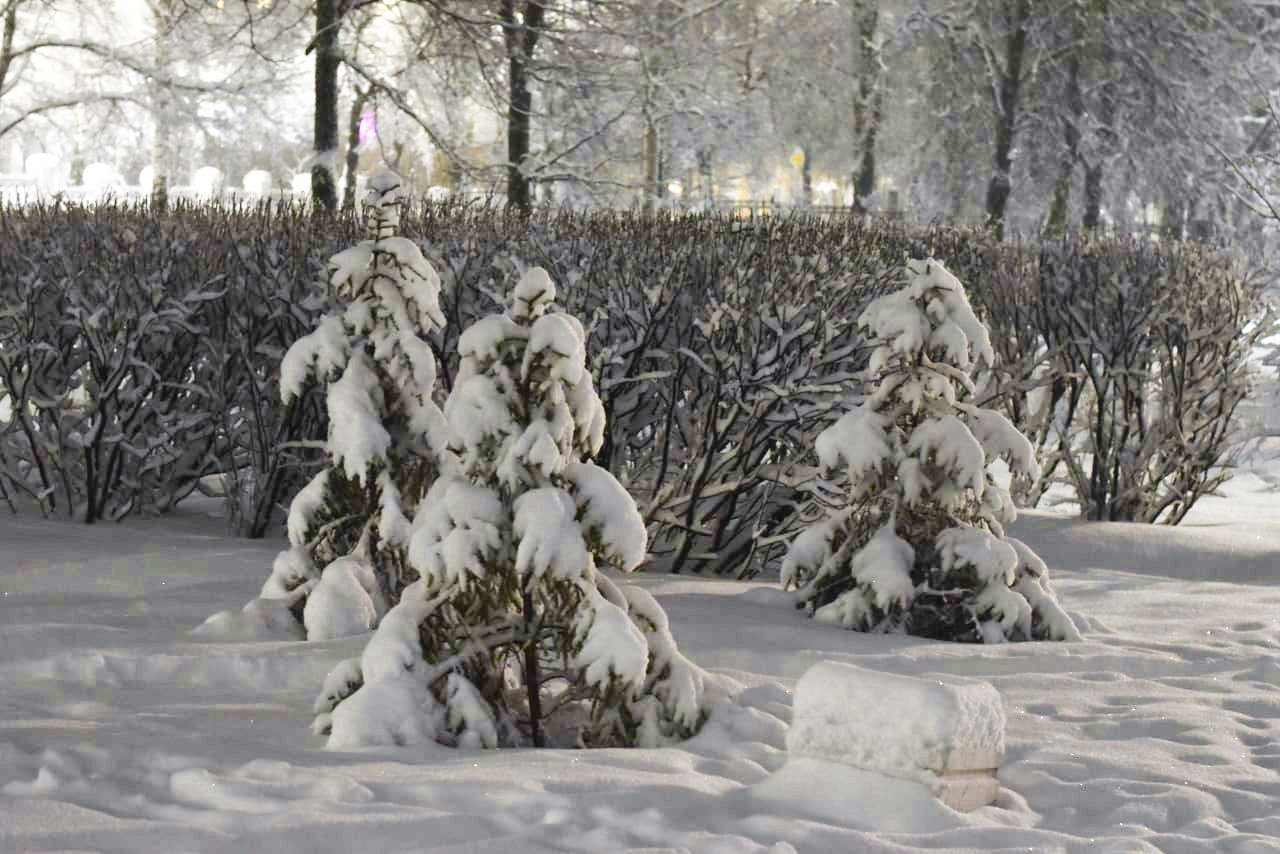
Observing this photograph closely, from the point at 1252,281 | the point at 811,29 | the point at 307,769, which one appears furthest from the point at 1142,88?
the point at 307,769

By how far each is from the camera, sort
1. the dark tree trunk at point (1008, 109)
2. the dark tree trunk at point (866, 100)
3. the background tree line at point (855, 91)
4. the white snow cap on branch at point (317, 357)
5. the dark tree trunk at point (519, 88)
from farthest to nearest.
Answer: the dark tree trunk at point (866, 100) → the dark tree trunk at point (1008, 109) → the background tree line at point (855, 91) → the dark tree trunk at point (519, 88) → the white snow cap on branch at point (317, 357)

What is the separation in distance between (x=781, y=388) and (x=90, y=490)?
3.26m

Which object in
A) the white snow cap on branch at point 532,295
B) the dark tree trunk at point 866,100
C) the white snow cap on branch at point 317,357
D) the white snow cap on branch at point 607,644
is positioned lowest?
the white snow cap on branch at point 607,644

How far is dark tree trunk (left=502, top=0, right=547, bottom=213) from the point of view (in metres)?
17.0

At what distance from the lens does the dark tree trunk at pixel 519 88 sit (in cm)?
1703

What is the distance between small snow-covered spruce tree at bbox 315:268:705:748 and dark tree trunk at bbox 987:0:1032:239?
Result: 873 inches

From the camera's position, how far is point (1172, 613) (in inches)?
294

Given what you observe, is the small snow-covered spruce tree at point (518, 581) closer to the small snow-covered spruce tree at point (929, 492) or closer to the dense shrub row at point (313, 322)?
the small snow-covered spruce tree at point (929, 492)

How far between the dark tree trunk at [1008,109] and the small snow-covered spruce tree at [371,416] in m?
21.2

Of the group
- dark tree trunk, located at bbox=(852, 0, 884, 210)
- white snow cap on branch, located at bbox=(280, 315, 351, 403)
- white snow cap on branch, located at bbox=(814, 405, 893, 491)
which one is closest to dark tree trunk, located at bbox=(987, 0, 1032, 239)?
dark tree trunk, located at bbox=(852, 0, 884, 210)

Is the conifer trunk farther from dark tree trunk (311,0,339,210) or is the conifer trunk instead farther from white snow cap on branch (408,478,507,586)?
dark tree trunk (311,0,339,210)

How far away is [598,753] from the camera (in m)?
4.46

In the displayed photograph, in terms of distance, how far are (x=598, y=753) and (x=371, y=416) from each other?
5.31ft

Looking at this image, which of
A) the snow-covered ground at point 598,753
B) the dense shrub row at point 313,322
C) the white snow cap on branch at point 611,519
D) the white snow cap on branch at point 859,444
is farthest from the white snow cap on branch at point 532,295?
the dense shrub row at point 313,322
